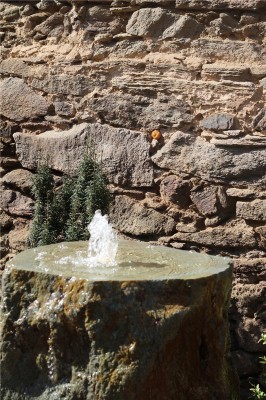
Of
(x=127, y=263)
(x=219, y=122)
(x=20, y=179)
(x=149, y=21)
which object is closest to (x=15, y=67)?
(x=20, y=179)

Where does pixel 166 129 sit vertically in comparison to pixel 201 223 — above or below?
above

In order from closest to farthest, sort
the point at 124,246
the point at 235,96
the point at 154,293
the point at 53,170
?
the point at 154,293 → the point at 124,246 → the point at 235,96 → the point at 53,170

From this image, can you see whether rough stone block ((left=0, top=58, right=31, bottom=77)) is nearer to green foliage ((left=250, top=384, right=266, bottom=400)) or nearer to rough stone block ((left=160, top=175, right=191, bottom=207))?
rough stone block ((left=160, top=175, right=191, bottom=207))

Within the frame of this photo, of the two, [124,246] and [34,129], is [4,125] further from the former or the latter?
[124,246]

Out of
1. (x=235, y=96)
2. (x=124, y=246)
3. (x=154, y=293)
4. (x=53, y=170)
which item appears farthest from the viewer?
(x=53, y=170)

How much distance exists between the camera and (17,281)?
321cm

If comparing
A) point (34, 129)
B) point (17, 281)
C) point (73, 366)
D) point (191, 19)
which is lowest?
point (73, 366)

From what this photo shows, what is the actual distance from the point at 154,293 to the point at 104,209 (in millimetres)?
1374

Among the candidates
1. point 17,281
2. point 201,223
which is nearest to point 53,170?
point 201,223

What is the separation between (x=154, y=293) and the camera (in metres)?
3.06

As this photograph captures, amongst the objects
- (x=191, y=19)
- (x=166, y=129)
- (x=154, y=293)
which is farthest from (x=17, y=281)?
(x=191, y=19)

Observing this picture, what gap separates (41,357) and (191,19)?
2.18 meters

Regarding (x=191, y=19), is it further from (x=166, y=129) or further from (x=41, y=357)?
(x=41, y=357)

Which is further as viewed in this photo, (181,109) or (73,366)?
(181,109)
